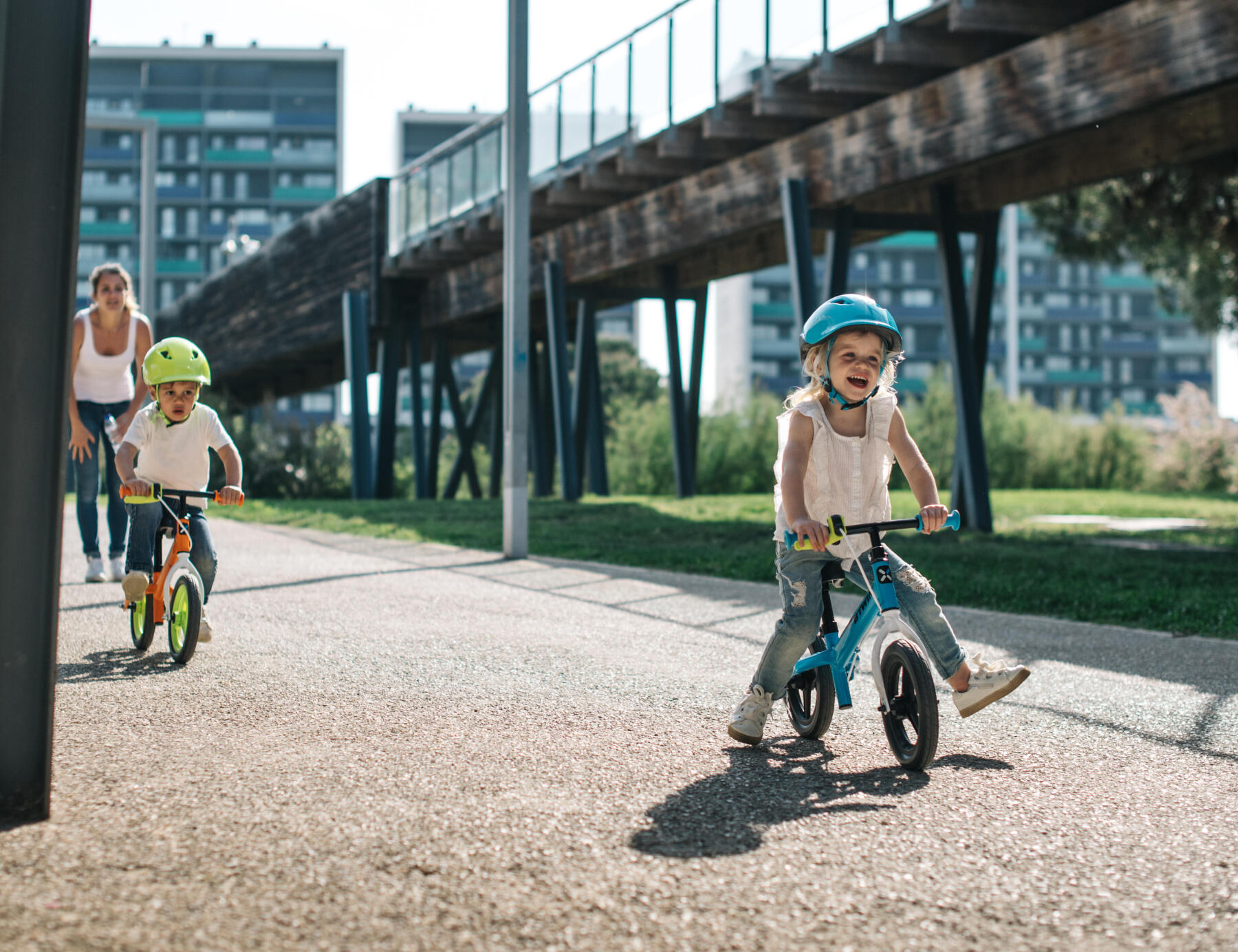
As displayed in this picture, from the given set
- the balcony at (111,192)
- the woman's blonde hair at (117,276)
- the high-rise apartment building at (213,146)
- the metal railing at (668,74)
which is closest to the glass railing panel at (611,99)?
the metal railing at (668,74)

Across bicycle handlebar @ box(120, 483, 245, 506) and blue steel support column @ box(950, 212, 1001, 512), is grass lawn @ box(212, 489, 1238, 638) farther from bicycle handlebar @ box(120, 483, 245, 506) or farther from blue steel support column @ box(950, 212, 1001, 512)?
bicycle handlebar @ box(120, 483, 245, 506)

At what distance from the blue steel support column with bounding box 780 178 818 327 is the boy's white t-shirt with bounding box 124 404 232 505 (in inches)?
320

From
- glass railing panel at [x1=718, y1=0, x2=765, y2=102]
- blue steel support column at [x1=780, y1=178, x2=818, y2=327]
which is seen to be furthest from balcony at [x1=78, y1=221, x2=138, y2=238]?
blue steel support column at [x1=780, y1=178, x2=818, y2=327]

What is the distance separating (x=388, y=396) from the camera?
24656 mm

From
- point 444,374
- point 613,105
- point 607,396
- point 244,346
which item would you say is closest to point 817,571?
point 613,105

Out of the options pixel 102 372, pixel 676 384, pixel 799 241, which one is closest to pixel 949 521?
pixel 102 372

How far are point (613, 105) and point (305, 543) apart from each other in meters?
7.10

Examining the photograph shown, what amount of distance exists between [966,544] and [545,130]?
904cm

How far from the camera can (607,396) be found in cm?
6316

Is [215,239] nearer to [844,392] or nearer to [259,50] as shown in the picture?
[259,50]

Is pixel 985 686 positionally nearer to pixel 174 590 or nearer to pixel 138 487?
pixel 174 590

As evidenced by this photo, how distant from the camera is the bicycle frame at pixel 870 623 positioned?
11.7 ft

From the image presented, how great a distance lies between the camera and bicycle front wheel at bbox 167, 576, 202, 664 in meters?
4.98

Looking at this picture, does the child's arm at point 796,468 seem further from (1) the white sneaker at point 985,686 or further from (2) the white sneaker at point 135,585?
(2) the white sneaker at point 135,585
